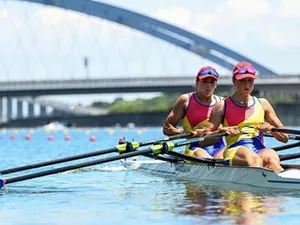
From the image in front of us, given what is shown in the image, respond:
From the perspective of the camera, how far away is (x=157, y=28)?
259ft

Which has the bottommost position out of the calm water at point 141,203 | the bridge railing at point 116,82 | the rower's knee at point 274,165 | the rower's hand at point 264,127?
the calm water at point 141,203

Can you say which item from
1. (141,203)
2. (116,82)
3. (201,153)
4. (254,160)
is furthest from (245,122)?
(116,82)

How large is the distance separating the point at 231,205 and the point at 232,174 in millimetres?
1643

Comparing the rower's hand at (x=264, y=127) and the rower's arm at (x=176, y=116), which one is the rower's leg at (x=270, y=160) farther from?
the rower's arm at (x=176, y=116)

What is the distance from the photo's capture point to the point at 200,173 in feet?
40.1

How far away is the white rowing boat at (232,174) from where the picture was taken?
34.0 ft

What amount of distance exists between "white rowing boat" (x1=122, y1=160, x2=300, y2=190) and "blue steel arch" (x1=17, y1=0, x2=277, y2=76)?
63.0 m

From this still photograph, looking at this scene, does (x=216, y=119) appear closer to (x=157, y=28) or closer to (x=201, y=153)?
(x=201, y=153)

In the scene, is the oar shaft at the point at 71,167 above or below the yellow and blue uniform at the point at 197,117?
below

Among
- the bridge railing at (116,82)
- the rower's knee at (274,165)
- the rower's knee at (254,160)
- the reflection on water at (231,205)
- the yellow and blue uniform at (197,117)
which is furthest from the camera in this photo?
the bridge railing at (116,82)

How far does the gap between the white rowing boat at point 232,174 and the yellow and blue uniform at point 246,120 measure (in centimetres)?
34

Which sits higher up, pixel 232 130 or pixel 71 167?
pixel 232 130

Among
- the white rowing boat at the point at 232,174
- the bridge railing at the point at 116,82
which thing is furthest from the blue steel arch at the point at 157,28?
the white rowing boat at the point at 232,174

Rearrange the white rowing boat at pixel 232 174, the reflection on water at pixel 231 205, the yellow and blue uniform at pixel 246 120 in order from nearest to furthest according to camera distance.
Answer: the reflection on water at pixel 231 205
the white rowing boat at pixel 232 174
the yellow and blue uniform at pixel 246 120
